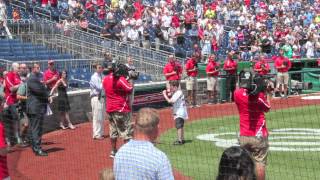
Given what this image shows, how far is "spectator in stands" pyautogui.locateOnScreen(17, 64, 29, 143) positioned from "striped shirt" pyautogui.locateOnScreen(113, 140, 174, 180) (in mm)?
8678

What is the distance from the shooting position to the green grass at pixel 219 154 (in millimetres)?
10047

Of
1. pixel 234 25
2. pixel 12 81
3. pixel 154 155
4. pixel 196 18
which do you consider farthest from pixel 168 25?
pixel 154 155

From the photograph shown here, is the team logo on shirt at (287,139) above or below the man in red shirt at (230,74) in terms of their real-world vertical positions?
below

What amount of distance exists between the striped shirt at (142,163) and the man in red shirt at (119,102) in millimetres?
6546

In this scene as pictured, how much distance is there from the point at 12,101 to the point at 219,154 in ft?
15.0

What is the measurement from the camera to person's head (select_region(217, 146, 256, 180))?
366 cm

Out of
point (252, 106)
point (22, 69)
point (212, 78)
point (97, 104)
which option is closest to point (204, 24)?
point (212, 78)

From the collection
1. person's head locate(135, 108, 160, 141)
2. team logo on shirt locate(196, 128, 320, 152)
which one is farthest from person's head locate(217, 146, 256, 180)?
team logo on shirt locate(196, 128, 320, 152)

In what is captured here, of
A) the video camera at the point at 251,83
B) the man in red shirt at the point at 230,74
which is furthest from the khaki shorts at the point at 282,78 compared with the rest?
the video camera at the point at 251,83

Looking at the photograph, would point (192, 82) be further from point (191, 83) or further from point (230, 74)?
point (230, 74)

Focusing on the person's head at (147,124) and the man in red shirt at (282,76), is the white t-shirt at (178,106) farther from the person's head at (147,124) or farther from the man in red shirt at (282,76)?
the man in red shirt at (282,76)

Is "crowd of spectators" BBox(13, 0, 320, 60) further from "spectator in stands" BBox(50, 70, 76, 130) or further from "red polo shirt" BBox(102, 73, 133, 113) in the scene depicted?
"red polo shirt" BBox(102, 73, 133, 113)

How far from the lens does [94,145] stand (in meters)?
13.2

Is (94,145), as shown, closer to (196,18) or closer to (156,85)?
(156,85)
